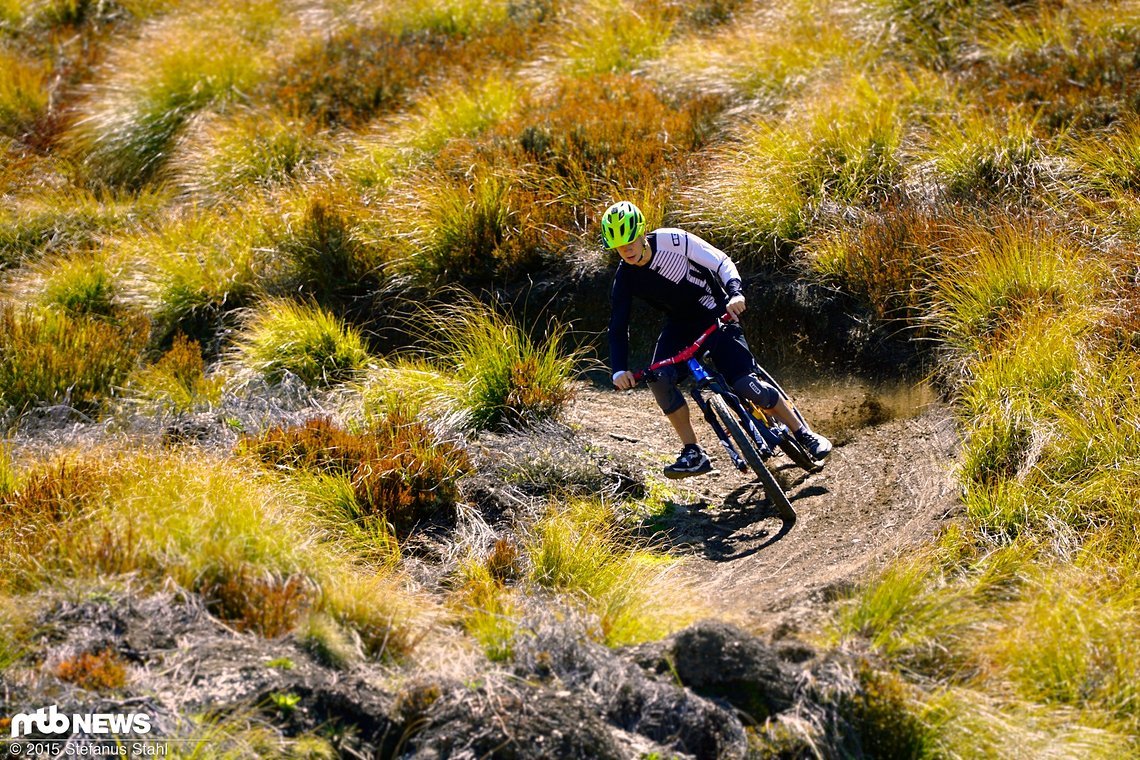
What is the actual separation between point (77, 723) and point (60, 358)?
4942mm

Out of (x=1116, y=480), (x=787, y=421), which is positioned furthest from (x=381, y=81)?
(x=1116, y=480)

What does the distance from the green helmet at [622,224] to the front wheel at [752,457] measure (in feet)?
4.38

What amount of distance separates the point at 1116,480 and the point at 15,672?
6.35 meters

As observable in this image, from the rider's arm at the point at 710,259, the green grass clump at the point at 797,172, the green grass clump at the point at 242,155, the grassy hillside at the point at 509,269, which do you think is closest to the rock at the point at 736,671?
the grassy hillside at the point at 509,269

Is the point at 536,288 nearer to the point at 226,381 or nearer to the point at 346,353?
the point at 346,353

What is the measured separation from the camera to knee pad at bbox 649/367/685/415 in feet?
26.2

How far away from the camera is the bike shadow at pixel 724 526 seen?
309 inches

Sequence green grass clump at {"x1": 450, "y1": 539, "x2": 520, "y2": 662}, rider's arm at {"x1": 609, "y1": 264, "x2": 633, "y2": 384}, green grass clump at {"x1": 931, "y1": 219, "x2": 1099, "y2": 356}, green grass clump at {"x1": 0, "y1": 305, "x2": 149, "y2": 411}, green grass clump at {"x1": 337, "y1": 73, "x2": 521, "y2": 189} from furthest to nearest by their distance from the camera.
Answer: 1. green grass clump at {"x1": 337, "y1": 73, "x2": 521, "y2": 189}
2. green grass clump at {"x1": 0, "y1": 305, "x2": 149, "y2": 411}
3. green grass clump at {"x1": 931, "y1": 219, "x2": 1099, "y2": 356}
4. rider's arm at {"x1": 609, "y1": 264, "x2": 633, "y2": 384}
5. green grass clump at {"x1": 450, "y1": 539, "x2": 520, "y2": 662}

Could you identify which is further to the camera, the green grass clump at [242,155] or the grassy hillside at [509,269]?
the green grass clump at [242,155]

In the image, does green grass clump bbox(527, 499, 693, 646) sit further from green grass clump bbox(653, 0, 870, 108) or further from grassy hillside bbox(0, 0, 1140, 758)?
green grass clump bbox(653, 0, 870, 108)

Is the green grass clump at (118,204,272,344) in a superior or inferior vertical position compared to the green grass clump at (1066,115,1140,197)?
inferior

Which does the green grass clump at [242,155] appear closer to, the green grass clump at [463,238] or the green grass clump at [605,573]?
the green grass clump at [463,238]

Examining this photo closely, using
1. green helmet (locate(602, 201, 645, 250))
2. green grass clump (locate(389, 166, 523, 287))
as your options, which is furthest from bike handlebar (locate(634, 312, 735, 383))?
green grass clump (locate(389, 166, 523, 287))

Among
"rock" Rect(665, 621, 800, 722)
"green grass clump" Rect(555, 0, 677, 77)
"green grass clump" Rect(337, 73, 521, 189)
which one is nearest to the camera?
"rock" Rect(665, 621, 800, 722)
